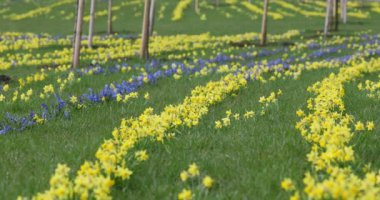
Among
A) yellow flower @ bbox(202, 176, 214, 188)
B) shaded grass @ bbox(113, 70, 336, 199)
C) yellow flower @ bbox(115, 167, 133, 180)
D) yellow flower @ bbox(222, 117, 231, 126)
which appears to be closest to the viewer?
yellow flower @ bbox(202, 176, 214, 188)

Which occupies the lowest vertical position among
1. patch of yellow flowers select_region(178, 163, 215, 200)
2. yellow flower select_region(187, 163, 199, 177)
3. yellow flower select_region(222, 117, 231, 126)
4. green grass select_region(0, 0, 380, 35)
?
patch of yellow flowers select_region(178, 163, 215, 200)

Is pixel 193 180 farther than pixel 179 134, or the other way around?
pixel 179 134

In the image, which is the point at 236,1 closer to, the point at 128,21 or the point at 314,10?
the point at 314,10

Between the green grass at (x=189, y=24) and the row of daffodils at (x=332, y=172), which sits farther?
the green grass at (x=189, y=24)

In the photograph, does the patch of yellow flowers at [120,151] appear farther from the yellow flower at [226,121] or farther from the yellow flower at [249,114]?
the yellow flower at [249,114]

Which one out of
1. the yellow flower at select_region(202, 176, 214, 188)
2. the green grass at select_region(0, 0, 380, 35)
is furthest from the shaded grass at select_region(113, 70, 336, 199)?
the green grass at select_region(0, 0, 380, 35)

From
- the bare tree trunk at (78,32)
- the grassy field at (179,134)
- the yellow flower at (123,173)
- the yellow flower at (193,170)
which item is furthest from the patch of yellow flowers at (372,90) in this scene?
the bare tree trunk at (78,32)

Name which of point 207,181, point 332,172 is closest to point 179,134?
point 207,181

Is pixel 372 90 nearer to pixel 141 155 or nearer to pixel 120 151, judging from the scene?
pixel 141 155

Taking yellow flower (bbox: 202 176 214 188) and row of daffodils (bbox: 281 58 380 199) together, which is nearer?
row of daffodils (bbox: 281 58 380 199)

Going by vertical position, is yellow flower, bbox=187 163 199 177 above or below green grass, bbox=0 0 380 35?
below

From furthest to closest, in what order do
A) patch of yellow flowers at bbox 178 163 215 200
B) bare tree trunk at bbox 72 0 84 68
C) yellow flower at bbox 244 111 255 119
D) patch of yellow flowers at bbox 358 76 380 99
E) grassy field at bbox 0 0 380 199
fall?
bare tree trunk at bbox 72 0 84 68 → patch of yellow flowers at bbox 358 76 380 99 → yellow flower at bbox 244 111 255 119 → grassy field at bbox 0 0 380 199 → patch of yellow flowers at bbox 178 163 215 200

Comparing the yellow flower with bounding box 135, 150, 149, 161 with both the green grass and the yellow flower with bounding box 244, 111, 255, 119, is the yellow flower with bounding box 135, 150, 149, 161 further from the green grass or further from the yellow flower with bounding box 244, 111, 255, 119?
the green grass

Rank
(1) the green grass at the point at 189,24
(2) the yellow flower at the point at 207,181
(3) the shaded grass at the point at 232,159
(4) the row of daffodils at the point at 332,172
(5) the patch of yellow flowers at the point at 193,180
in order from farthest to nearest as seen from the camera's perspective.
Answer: (1) the green grass at the point at 189,24 < (3) the shaded grass at the point at 232,159 < (2) the yellow flower at the point at 207,181 < (5) the patch of yellow flowers at the point at 193,180 < (4) the row of daffodils at the point at 332,172
